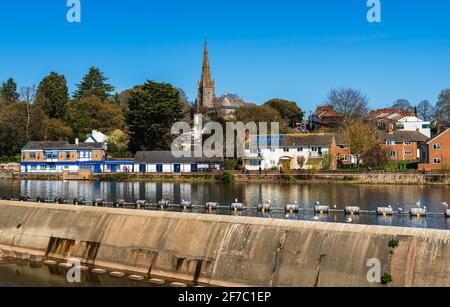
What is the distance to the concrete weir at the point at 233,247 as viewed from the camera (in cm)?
2112

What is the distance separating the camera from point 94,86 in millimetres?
147375

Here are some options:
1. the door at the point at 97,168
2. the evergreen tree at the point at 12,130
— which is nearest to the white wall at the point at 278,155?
the door at the point at 97,168

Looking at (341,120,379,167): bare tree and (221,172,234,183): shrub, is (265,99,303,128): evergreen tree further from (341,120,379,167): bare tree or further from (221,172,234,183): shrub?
(221,172,234,183): shrub

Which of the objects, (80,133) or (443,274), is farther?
(80,133)

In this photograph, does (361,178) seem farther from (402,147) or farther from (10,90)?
(10,90)

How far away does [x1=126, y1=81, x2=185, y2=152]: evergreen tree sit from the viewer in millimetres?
100188

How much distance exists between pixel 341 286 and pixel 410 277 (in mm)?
2623

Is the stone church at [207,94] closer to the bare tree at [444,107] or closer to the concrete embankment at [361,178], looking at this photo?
the bare tree at [444,107]

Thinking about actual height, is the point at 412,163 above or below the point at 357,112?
below

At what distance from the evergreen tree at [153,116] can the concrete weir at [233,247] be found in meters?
67.6
